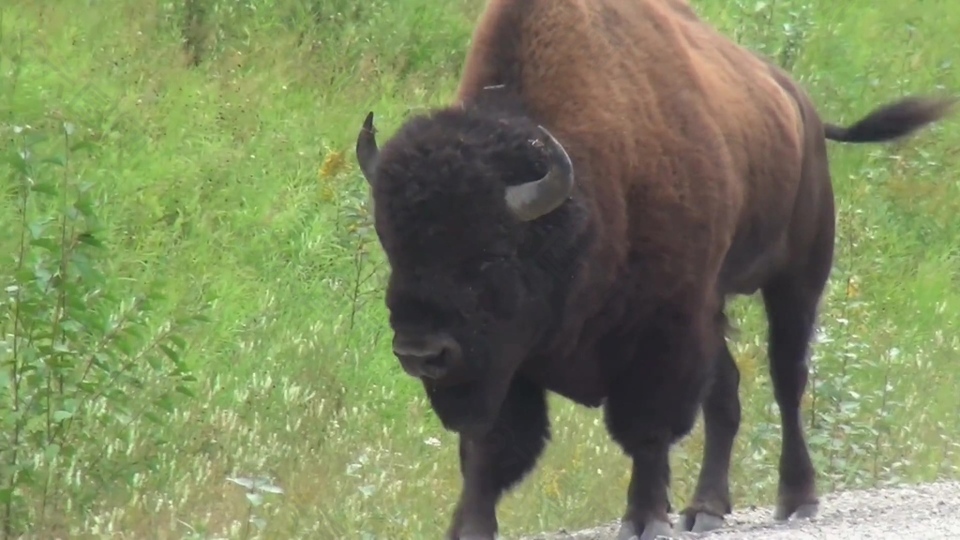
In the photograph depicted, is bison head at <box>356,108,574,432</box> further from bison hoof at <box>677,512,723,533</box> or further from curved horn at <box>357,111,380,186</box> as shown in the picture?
bison hoof at <box>677,512,723,533</box>

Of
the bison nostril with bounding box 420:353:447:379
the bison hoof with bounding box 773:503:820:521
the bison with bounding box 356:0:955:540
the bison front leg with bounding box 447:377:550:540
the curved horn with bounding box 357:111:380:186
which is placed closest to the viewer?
the bison nostril with bounding box 420:353:447:379

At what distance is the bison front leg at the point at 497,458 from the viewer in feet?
18.4

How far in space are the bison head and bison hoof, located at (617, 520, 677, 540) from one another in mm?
736

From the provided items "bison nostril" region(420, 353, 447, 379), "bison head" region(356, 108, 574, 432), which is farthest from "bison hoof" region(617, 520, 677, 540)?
"bison nostril" region(420, 353, 447, 379)

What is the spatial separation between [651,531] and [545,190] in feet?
4.38

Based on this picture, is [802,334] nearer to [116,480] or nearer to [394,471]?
[394,471]

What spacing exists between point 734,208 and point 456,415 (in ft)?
5.18

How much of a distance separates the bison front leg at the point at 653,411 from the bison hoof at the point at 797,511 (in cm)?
132

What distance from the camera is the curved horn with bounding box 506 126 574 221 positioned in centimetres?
510

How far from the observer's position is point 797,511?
22.6ft

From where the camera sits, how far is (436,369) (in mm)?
4840

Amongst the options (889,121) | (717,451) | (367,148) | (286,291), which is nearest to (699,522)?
(717,451)

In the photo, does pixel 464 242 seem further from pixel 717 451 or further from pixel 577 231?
pixel 717 451

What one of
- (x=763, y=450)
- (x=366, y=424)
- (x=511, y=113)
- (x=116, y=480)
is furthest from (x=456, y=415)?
(x=763, y=450)
